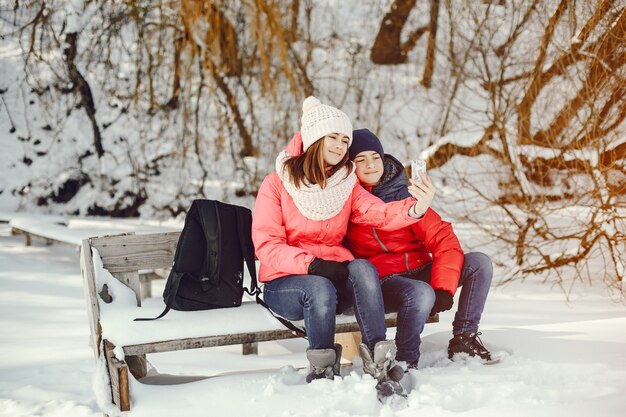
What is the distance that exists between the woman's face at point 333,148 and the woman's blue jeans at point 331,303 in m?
0.52

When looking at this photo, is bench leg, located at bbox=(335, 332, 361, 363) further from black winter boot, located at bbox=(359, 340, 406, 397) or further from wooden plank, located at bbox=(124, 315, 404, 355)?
black winter boot, located at bbox=(359, 340, 406, 397)

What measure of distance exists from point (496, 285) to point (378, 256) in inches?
97.2

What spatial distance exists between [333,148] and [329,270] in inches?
23.8

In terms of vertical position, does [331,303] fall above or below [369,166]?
below

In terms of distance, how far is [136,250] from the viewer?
347 cm

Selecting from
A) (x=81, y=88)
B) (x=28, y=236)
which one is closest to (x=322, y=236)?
(x=28, y=236)

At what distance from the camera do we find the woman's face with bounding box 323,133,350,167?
3201mm

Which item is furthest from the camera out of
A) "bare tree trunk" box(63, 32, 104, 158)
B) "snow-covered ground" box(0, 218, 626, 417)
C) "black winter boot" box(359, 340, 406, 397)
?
"bare tree trunk" box(63, 32, 104, 158)

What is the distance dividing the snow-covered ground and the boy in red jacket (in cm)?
18

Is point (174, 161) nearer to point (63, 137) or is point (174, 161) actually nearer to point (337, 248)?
point (63, 137)

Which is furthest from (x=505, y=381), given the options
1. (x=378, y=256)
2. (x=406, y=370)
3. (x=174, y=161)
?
(x=174, y=161)

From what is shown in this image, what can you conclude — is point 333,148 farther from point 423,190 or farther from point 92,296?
point 92,296

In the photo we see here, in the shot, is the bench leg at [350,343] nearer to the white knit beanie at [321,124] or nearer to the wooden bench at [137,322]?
the wooden bench at [137,322]

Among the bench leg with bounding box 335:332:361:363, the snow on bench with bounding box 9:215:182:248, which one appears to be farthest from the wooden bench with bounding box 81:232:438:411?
the snow on bench with bounding box 9:215:182:248
